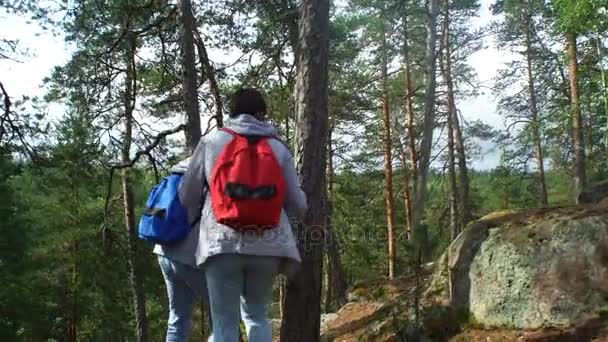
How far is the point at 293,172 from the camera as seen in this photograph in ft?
10.0

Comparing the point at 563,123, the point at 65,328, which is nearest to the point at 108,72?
the point at 563,123


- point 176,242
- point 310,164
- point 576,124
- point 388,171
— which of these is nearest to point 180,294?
point 176,242

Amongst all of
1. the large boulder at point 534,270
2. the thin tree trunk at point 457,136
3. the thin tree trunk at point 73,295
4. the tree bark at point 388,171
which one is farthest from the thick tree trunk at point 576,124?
the thin tree trunk at point 73,295

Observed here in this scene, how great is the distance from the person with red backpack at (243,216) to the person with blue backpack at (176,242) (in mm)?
227

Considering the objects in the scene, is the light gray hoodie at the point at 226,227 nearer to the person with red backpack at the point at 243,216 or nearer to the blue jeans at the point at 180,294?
the person with red backpack at the point at 243,216

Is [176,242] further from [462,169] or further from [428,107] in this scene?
[462,169]

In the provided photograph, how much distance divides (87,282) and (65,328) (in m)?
3.55

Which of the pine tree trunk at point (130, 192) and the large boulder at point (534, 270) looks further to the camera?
the pine tree trunk at point (130, 192)

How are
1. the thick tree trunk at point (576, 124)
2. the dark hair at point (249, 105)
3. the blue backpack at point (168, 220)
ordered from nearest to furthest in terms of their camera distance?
1. the dark hair at point (249, 105)
2. the blue backpack at point (168, 220)
3. the thick tree trunk at point (576, 124)

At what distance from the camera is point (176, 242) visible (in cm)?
333

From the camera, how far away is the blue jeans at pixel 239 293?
286cm

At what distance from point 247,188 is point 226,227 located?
21 centimetres

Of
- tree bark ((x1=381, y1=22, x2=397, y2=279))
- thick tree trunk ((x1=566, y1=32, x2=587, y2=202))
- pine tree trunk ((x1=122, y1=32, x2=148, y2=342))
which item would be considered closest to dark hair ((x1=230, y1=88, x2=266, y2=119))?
pine tree trunk ((x1=122, y1=32, x2=148, y2=342))

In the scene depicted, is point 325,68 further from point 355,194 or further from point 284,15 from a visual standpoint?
point 355,194
